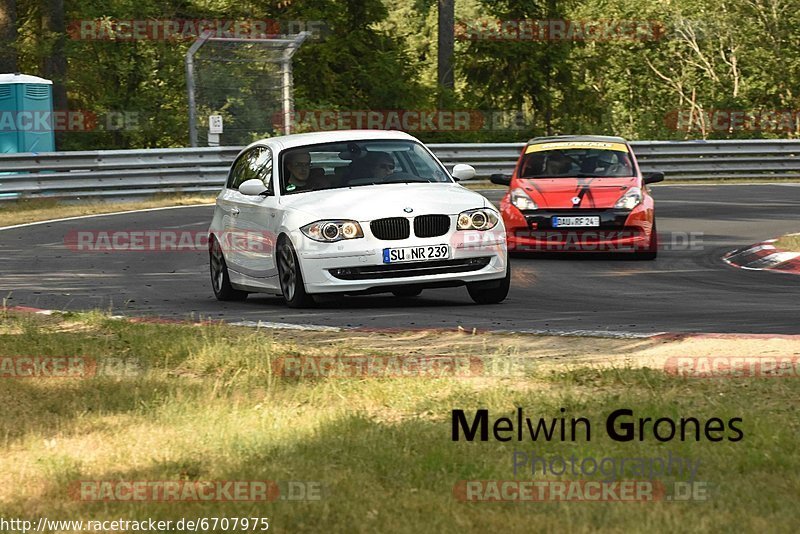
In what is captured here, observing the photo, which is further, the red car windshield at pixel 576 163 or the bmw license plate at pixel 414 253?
the red car windshield at pixel 576 163

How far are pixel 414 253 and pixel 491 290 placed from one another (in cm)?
97

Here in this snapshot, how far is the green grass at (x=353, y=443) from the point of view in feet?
16.8

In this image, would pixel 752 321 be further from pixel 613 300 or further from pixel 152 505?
pixel 152 505

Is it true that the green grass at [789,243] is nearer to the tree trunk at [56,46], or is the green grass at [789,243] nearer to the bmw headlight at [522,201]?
the bmw headlight at [522,201]

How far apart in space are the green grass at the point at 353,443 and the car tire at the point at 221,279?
4.78 metres

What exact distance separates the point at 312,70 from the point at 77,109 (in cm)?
768

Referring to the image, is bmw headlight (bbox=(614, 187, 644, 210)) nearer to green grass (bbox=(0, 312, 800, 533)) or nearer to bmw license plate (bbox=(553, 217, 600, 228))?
bmw license plate (bbox=(553, 217, 600, 228))

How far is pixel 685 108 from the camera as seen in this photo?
182ft

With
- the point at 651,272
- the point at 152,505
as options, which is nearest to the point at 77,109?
the point at 651,272

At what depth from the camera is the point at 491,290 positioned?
40.6 feet

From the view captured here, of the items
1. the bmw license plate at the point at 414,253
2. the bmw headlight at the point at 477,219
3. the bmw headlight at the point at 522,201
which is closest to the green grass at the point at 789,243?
the bmw headlight at the point at 522,201

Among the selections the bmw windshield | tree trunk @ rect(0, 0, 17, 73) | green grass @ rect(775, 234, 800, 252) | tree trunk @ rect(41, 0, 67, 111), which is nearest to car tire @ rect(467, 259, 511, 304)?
the bmw windshield

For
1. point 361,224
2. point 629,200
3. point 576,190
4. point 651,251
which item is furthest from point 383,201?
point 651,251

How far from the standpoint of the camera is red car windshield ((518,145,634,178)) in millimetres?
18109
